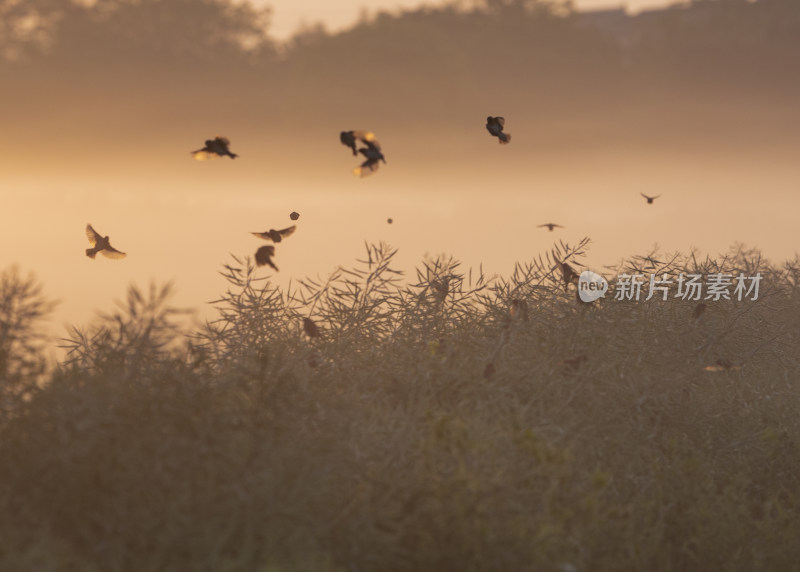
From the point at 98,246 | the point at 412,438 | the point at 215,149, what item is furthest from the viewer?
the point at 98,246

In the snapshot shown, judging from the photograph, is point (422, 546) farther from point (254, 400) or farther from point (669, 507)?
point (669, 507)

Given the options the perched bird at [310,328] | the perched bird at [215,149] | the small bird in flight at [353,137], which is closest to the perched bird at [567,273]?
the perched bird at [310,328]

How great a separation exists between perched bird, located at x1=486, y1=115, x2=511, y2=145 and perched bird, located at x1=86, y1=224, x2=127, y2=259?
4.46 metres

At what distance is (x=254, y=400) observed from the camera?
7465 mm

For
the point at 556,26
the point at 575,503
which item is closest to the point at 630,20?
the point at 556,26

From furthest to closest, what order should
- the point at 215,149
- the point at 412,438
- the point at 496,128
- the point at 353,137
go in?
the point at 496,128, the point at 215,149, the point at 353,137, the point at 412,438

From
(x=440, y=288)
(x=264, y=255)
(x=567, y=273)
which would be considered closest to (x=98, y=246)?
(x=264, y=255)

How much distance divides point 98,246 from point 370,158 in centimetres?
339

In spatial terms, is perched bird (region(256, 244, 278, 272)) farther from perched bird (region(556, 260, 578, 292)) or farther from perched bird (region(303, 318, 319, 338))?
perched bird (region(556, 260, 578, 292))

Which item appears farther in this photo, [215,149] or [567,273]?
[567,273]

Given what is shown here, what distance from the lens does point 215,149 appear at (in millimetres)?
9680

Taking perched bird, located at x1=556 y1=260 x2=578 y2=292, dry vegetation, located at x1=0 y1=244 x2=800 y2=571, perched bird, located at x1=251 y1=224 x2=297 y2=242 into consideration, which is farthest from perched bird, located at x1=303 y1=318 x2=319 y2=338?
perched bird, located at x1=556 y1=260 x2=578 y2=292

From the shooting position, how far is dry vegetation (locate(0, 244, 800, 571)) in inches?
257

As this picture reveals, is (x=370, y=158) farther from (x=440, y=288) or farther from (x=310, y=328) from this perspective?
(x=440, y=288)
